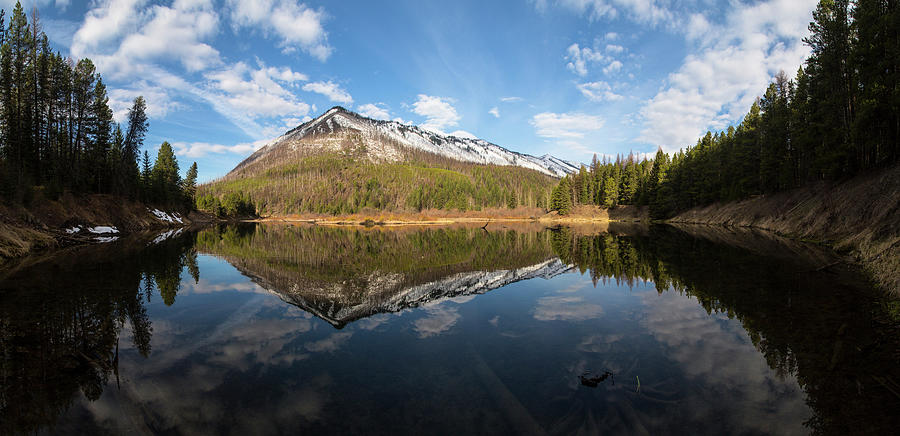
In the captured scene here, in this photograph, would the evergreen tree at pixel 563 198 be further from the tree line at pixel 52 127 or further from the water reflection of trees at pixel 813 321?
the tree line at pixel 52 127

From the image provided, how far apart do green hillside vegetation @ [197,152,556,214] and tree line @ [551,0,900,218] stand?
2284 inches

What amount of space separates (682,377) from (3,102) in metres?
52.0

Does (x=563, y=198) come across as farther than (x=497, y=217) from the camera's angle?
No

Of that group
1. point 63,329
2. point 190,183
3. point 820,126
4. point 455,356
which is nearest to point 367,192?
point 190,183

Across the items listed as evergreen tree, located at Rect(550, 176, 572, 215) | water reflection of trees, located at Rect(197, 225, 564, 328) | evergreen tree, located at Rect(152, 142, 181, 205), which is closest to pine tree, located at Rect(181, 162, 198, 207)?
evergreen tree, located at Rect(152, 142, 181, 205)

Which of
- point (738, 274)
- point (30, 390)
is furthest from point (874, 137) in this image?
point (30, 390)

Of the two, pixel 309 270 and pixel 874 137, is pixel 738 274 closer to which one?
pixel 874 137

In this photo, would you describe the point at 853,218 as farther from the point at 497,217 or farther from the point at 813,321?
the point at 497,217

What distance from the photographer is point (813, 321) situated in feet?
27.7

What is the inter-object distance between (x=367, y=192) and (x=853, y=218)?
141 m

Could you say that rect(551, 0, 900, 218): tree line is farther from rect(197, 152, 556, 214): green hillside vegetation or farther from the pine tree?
the pine tree

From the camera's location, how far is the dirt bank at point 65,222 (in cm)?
2077

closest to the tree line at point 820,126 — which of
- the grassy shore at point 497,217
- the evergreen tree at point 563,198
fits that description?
the grassy shore at point 497,217

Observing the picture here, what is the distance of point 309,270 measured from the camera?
2005cm
